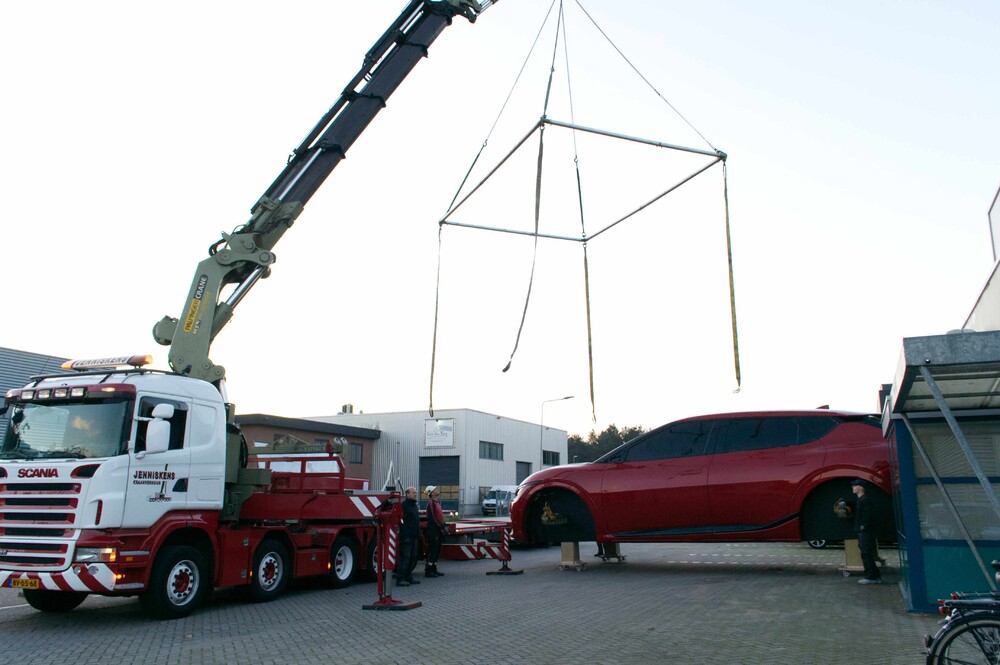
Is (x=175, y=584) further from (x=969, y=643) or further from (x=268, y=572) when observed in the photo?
(x=969, y=643)

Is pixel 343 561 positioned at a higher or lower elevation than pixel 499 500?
lower

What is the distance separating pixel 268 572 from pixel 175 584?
1.78 m

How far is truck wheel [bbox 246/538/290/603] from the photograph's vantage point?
10.6 metres

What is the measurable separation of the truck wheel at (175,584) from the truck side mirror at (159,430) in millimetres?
1172

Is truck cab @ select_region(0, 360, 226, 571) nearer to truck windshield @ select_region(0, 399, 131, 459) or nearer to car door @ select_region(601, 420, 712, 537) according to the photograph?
truck windshield @ select_region(0, 399, 131, 459)

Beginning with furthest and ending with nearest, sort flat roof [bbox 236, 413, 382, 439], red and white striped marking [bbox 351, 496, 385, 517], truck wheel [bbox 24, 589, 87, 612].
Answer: flat roof [bbox 236, 413, 382, 439] → red and white striped marking [bbox 351, 496, 385, 517] → truck wheel [bbox 24, 589, 87, 612]

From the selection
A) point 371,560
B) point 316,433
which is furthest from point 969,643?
point 316,433

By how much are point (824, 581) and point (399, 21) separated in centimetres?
1050

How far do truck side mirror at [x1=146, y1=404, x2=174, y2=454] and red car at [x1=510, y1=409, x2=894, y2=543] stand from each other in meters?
5.85

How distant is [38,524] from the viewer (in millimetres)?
8594

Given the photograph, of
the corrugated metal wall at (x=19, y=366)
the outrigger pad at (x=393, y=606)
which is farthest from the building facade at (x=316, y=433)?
the outrigger pad at (x=393, y=606)

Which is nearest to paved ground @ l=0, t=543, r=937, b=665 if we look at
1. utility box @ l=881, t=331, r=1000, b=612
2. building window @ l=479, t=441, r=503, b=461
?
utility box @ l=881, t=331, r=1000, b=612

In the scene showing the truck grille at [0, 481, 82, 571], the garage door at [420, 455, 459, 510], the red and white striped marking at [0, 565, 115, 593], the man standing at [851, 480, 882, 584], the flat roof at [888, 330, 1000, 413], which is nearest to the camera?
the flat roof at [888, 330, 1000, 413]

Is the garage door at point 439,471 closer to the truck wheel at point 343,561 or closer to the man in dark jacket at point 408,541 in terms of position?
the truck wheel at point 343,561
